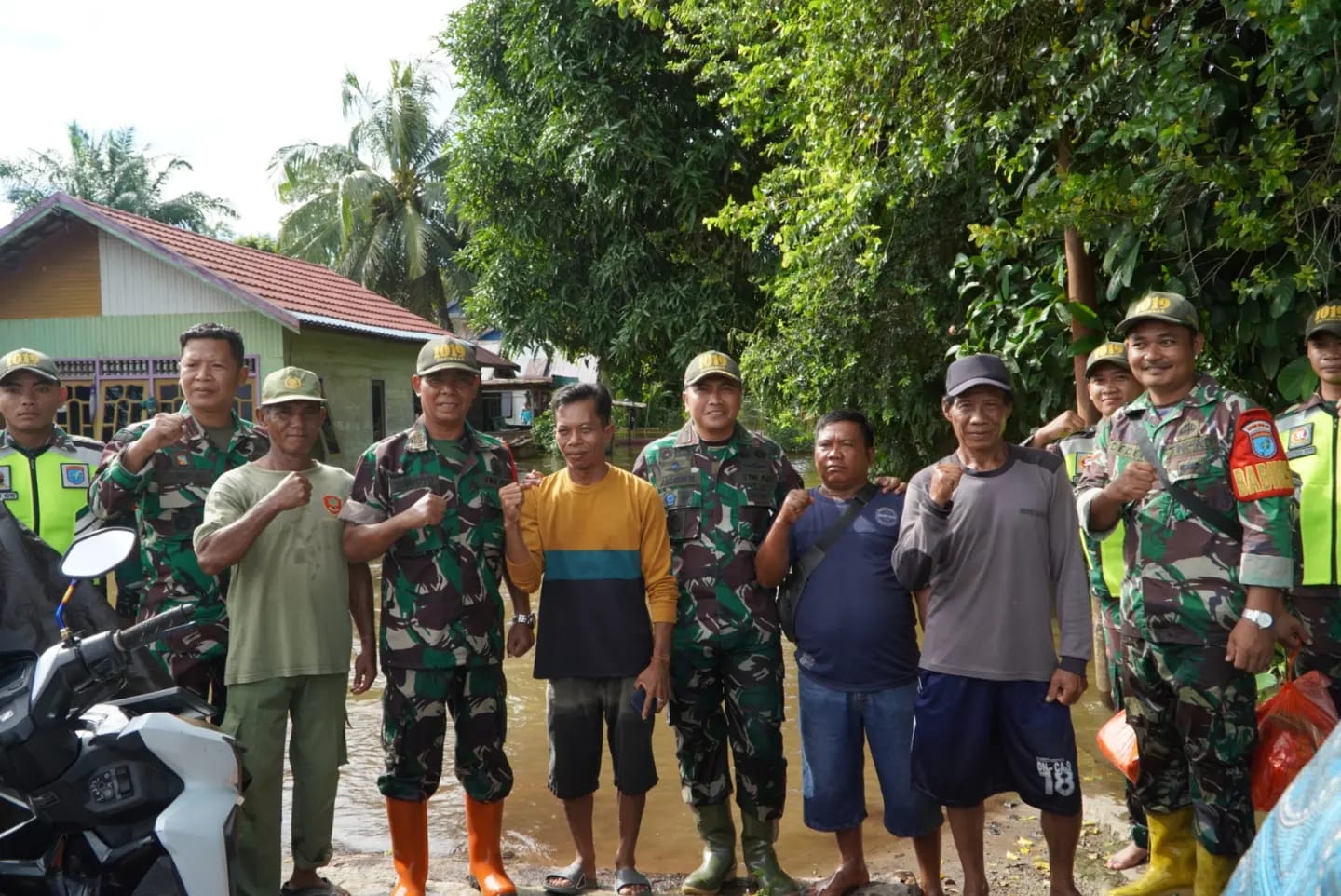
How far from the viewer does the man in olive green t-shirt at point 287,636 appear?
355 cm

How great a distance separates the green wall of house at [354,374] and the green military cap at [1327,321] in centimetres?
1231

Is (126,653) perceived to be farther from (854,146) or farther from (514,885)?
(854,146)

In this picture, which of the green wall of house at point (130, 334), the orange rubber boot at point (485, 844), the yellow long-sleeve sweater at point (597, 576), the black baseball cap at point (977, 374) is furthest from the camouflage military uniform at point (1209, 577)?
the green wall of house at point (130, 334)

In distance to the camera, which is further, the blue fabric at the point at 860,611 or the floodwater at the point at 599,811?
the floodwater at the point at 599,811

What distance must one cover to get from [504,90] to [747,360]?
6.72m

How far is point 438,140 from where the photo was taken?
89.2 feet

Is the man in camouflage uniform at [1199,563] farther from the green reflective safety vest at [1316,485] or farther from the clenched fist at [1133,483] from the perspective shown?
the green reflective safety vest at [1316,485]

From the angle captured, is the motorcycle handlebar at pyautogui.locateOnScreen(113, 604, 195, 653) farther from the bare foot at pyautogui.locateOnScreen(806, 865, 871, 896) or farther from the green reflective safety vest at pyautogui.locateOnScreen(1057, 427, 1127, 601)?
the green reflective safety vest at pyautogui.locateOnScreen(1057, 427, 1127, 601)

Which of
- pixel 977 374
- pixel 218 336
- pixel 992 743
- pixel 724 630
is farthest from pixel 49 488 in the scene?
pixel 992 743

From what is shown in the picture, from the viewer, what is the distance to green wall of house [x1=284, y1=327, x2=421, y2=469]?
47.6 ft

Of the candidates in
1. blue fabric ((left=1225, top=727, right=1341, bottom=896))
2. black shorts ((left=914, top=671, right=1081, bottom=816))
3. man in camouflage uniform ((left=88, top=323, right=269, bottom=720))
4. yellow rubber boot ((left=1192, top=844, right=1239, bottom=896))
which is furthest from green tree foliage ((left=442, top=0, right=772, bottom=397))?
blue fabric ((left=1225, top=727, right=1341, bottom=896))

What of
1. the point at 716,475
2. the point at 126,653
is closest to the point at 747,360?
the point at 716,475

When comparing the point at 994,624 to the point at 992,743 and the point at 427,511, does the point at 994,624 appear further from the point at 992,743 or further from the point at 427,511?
the point at 427,511

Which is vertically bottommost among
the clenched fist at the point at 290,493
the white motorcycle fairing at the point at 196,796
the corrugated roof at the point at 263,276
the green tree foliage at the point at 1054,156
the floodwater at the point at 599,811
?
the floodwater at the point at 599,811
